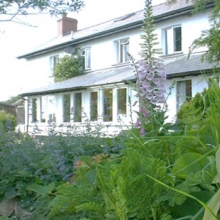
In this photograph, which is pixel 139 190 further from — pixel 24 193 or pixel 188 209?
pixel 24 193

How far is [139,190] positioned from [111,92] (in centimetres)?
2106

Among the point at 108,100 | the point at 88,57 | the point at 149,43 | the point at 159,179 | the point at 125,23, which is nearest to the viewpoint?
the point at 159,179

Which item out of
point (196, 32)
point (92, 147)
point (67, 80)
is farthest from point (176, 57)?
point (92, 147)

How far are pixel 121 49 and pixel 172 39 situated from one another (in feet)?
13.0

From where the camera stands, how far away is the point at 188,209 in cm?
106

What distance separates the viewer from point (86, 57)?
86.3ft

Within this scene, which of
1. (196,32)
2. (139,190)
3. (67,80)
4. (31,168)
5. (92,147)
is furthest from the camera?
(67,80)

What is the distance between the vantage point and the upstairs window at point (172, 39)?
65.8ft

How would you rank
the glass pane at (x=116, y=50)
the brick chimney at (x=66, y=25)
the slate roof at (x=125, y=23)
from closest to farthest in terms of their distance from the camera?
the slate roof at (x=125, y=23), the glass pane at (x=116, y=50), the brick chimney at (x=66, y=25)

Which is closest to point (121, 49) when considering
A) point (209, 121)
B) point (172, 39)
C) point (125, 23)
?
point (125, 23)

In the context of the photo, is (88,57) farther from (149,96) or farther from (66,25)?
(149,96)

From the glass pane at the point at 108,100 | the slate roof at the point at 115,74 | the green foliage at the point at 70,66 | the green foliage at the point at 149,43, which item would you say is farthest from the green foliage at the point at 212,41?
the green foliage at the point at 70,66

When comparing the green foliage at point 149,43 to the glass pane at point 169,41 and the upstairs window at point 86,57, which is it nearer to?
the glass pane at point 169,41

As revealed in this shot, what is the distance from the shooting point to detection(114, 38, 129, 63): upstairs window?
23.0 metres
